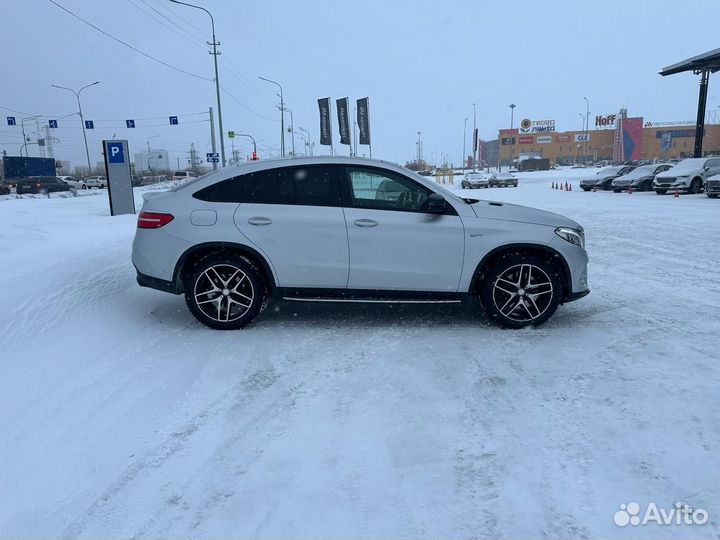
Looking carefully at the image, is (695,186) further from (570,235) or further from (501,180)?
(570,235)

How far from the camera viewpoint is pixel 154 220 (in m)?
5.04

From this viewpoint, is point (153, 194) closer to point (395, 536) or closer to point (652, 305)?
point (395, 536)

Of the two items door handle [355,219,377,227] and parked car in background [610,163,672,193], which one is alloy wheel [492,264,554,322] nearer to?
door handle [355,219,377,227]

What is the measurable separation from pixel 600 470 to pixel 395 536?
3.94 ft

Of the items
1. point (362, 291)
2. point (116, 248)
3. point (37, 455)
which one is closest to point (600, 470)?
point (362, 291)

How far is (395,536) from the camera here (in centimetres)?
227

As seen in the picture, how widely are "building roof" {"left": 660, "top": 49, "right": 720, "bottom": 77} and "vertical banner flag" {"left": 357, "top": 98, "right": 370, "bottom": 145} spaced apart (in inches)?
809

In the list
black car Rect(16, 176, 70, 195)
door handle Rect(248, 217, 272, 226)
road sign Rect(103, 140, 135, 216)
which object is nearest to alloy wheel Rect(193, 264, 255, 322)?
door handle Rect(248, 217, 272, 226)

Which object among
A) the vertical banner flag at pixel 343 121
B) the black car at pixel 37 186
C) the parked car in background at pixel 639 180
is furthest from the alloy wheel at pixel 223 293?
the black car at pixel 37 186

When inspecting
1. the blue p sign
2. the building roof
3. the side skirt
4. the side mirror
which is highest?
the building roof

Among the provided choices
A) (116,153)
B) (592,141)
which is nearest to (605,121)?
(592,141)

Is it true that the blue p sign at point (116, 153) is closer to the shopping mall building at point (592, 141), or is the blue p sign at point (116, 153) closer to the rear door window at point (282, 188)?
the rear door window at point (282, 188)

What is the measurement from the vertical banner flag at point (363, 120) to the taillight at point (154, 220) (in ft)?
115

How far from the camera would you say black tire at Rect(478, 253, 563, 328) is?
197 inches
